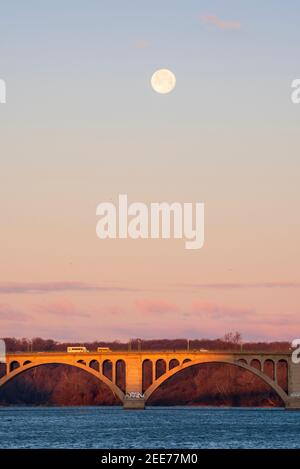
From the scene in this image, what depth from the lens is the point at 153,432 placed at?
138 meters

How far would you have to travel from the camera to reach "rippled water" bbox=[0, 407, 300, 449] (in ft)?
387

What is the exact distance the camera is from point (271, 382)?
196 metres

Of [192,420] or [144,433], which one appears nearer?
[144,433]

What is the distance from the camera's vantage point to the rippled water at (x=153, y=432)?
387 ft

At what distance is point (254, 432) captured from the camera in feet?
458
